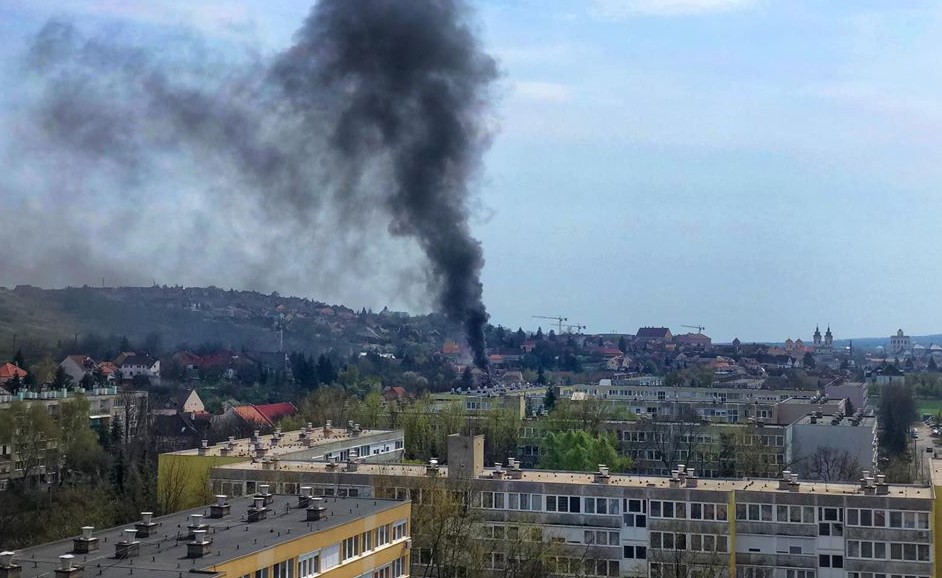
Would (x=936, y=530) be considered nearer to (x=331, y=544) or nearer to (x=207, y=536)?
(x=331, y=544)

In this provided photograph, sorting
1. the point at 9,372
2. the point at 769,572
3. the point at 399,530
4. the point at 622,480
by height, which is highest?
the point at 9,372

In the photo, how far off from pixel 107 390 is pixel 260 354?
2746 inches

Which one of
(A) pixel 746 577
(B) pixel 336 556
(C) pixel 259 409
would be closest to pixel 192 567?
(B) pixel 336 556

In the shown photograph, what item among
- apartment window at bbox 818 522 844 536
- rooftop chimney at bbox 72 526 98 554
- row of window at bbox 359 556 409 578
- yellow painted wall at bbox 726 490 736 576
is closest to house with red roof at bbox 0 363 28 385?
row of window at bbox 359 556 409 578

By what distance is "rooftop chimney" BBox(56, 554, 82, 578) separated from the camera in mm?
16516

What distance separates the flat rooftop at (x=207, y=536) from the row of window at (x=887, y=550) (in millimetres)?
10295

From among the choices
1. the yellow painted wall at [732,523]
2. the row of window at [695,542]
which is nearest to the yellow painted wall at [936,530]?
the yellow painted wall at [732,523]

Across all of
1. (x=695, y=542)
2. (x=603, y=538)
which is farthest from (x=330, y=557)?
(x=695, y=542)

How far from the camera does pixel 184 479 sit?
3303cm

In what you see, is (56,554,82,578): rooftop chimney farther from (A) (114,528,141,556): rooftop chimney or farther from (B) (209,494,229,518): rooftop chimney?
(B) (209,494,229,518): rooftop chimney

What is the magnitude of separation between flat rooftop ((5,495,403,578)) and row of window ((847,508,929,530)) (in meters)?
10.2

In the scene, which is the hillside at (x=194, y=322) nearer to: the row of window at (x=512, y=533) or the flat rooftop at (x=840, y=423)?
the flat rooftop at (x=840, y=423)

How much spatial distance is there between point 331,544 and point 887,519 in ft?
41.7

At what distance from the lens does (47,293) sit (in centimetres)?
11169
